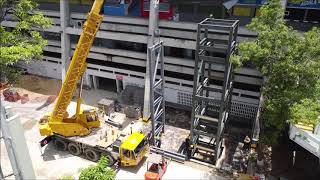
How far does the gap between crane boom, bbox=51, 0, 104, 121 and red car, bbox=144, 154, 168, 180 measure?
8.90 meters

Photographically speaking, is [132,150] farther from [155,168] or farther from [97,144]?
[97,144]

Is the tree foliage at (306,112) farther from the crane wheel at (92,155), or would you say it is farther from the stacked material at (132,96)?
the stacked material at (132,96)

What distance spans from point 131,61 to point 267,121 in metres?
18.4

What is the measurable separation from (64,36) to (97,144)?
17.8 metres

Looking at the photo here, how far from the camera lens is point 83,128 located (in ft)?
84.8

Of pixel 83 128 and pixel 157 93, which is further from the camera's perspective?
pixel 157 93

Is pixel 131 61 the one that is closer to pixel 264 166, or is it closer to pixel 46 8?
pixel 46 8

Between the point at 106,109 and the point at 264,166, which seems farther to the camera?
the point at 106,109

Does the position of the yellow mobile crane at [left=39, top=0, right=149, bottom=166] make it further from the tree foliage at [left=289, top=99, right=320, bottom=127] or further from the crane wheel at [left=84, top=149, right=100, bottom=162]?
the tree foliage at [left=289, top=99, right=320, bottom=127]

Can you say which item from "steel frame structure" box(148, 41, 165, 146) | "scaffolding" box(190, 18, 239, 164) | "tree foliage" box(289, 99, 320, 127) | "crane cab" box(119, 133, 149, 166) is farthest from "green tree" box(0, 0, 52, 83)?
"tree foliage" box(289, 99, 320, 127)

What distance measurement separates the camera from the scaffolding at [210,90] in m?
22.5

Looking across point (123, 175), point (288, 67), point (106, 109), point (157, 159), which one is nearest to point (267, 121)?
point (288, 67)

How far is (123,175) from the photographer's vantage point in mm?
23969

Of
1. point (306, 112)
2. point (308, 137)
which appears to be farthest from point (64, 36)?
point (308, 137)
